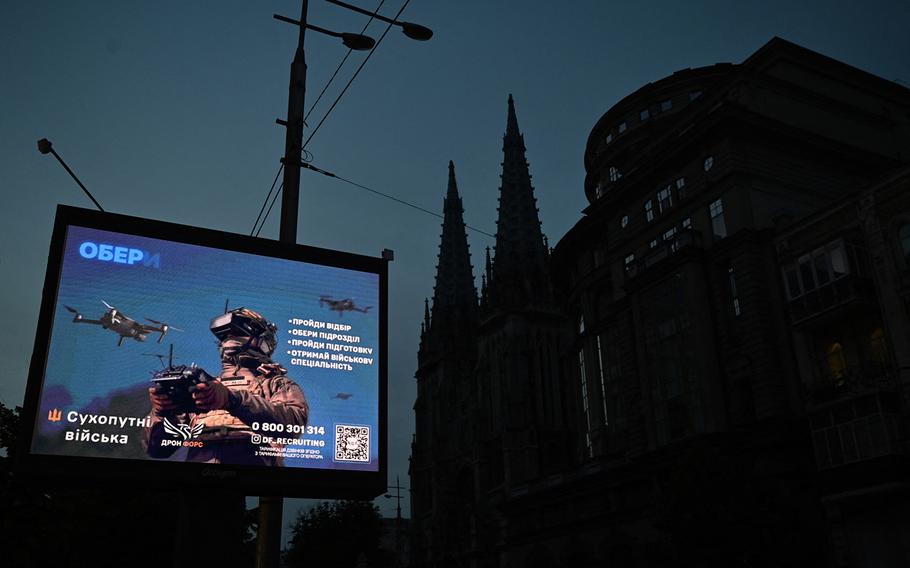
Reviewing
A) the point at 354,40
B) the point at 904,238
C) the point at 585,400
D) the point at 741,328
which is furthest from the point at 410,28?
the point at 585,400

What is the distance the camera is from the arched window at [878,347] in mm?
34156

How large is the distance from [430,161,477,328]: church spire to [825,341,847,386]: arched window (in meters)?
88.7

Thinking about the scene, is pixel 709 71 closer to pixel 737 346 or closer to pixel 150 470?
pixel 737 346

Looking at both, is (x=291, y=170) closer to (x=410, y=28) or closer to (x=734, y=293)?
(x=410, y=28)

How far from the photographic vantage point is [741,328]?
41.1m

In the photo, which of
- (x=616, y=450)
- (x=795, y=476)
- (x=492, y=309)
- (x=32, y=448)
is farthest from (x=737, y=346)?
(x=492, y=309)

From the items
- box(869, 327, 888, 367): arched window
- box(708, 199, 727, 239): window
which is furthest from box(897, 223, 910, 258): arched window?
box(708, 199, 727, 239): window

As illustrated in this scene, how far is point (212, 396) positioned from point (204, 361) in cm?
74

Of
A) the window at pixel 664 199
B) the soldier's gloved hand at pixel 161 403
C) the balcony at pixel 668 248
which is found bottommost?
the soldier's gloved hand at pixel 161 403

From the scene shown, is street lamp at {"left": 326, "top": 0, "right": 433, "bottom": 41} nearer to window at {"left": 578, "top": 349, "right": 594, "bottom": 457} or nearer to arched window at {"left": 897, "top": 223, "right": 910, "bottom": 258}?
arched window at {"left": 897, "top": 223, "right": 910, "bottom": 258}

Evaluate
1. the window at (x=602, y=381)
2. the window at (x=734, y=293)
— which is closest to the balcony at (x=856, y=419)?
the window at (x=734, y=293)

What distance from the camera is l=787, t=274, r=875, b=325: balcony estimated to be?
3431 centimetres

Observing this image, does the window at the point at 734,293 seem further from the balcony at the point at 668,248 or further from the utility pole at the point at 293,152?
the utility pole at the point at 293,152

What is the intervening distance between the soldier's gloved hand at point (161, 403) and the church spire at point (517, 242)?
8811 centimetres
